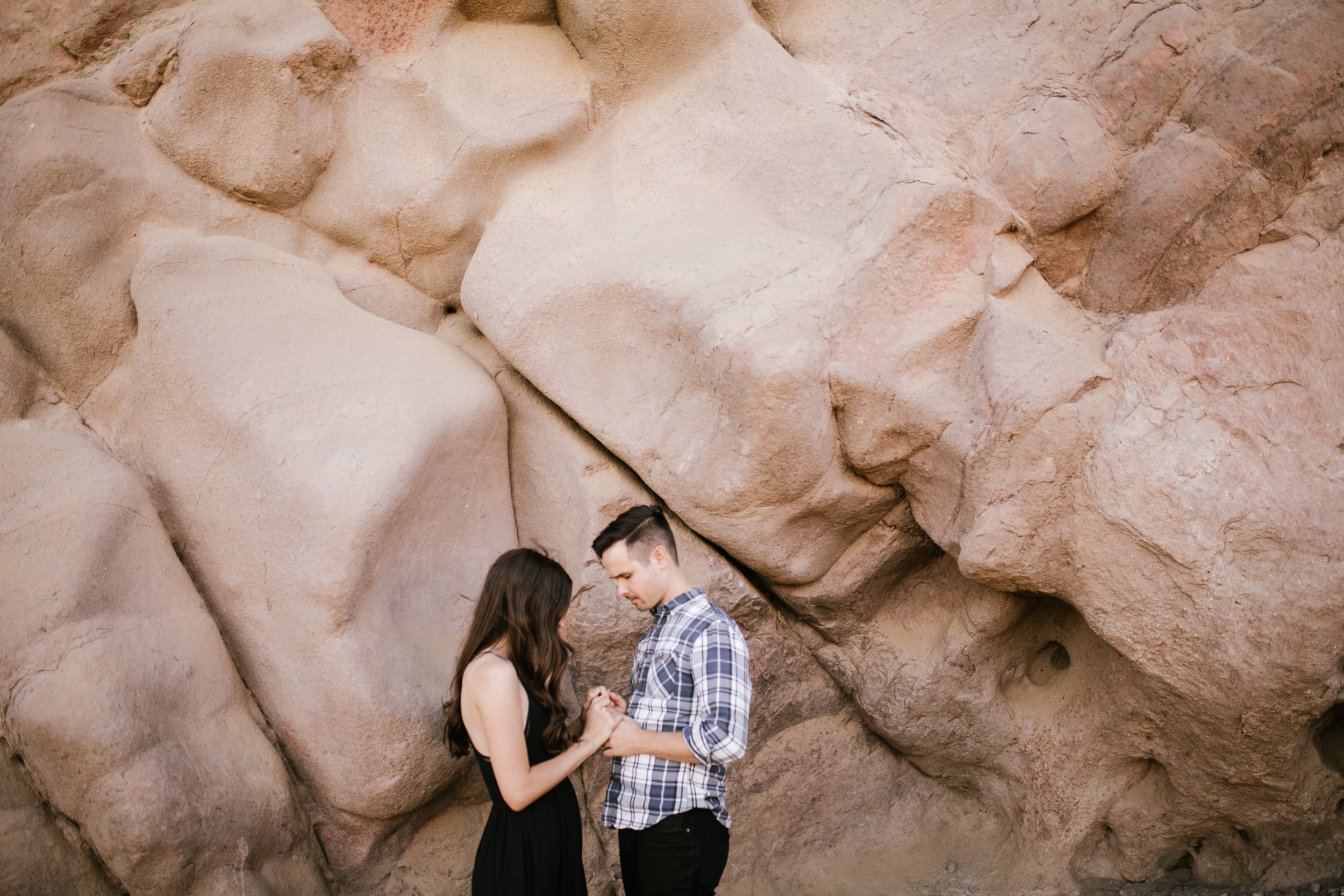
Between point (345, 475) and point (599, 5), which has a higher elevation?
point (599, 5)

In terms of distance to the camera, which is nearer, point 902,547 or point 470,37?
point 902,547

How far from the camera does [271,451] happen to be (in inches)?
102

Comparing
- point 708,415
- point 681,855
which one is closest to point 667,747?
point 681,855

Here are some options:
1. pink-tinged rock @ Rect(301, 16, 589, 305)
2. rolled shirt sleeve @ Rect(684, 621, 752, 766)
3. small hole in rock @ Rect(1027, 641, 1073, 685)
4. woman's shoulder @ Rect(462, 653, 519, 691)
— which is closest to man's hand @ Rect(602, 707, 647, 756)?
rolled shirt sleeve @ Rect(684, 621, 752, 766)

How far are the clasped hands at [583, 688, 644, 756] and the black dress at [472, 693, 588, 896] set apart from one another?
13 centimetres

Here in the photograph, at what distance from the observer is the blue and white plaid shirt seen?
1883mm

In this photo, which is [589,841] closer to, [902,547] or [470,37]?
[902,547]

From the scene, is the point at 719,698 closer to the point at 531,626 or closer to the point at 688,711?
the point at 688,711

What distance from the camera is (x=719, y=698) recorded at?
1883 mm

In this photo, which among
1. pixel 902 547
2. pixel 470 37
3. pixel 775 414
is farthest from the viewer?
pixel 470 37

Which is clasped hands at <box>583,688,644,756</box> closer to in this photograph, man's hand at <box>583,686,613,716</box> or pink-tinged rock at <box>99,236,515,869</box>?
man's hand at <box>583,686,613,716</box>

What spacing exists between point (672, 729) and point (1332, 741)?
193cm

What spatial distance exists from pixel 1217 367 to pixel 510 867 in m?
Result: 2.16

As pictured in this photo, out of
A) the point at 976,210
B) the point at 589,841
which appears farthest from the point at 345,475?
the point at 976,210
